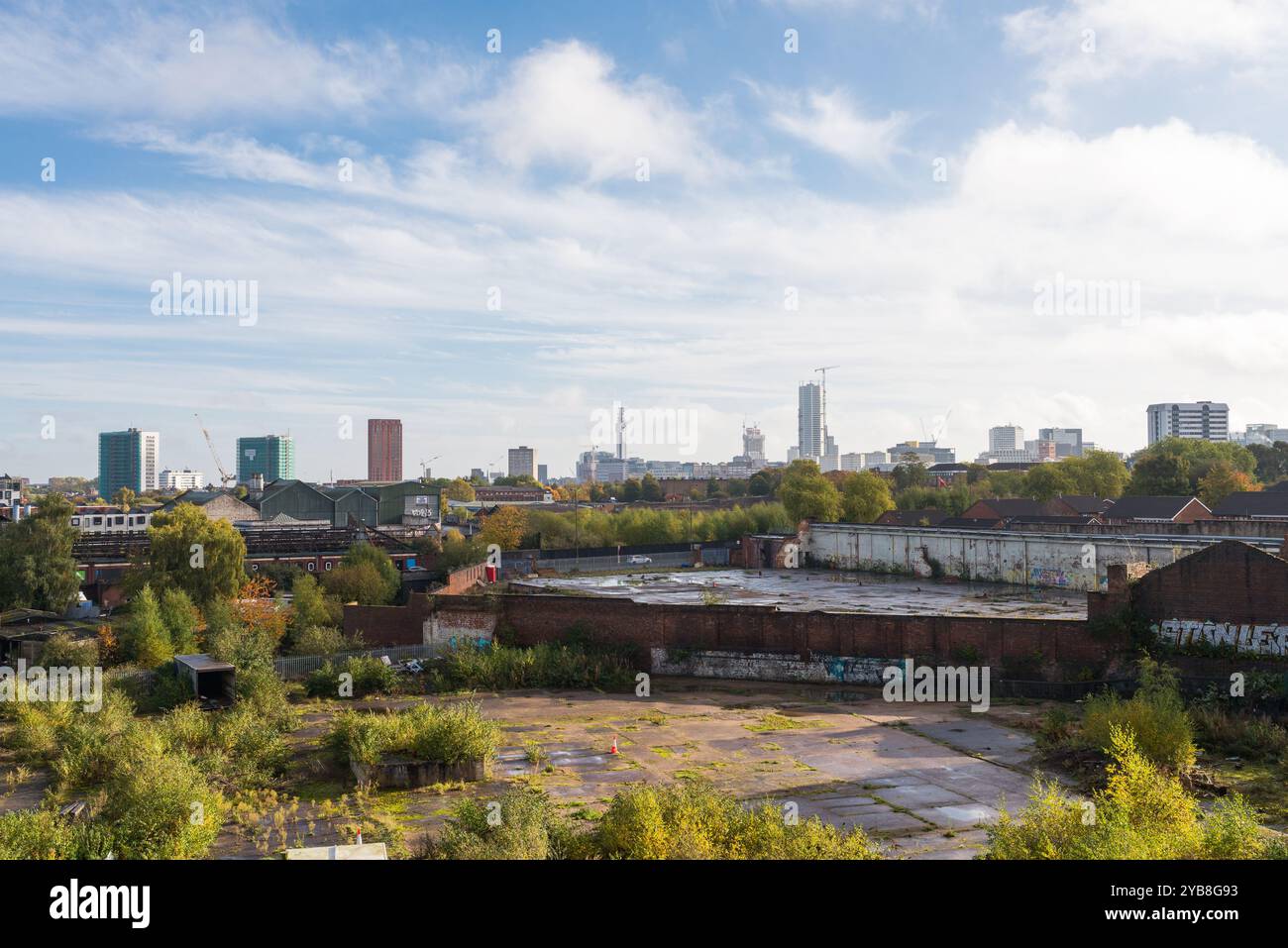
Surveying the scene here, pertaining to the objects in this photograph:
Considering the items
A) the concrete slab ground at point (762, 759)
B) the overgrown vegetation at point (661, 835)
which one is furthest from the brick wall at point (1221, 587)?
the overgrown vegetation at point (661, 835)

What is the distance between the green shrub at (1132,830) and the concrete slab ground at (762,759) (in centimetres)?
313

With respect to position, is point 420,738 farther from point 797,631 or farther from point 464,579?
point 464,579

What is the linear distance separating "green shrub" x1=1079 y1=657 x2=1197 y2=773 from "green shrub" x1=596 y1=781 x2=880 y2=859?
8.31 meters

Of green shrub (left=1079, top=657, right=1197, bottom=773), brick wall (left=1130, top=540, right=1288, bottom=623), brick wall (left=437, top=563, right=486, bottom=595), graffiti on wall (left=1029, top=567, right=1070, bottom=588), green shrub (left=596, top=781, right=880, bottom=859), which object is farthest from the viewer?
graffiti on wall (left=1029, top=567, right=1070, bottom=588)

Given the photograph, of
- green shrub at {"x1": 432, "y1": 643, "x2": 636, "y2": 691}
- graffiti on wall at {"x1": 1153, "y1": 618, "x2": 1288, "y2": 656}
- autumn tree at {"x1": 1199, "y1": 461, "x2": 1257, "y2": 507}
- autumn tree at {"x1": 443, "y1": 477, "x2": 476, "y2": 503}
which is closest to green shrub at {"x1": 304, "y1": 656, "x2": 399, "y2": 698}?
green shrub at {"x1": 432, "y1": 643, "x2": 636, "y2": 691}

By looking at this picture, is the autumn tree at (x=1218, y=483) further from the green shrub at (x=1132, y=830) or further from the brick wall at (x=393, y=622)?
the green shrub at (x=1132, y=830)

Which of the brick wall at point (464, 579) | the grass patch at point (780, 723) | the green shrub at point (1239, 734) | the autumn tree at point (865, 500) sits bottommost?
the grass patch at point (780, 723)

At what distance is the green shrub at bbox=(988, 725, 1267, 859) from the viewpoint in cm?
1091

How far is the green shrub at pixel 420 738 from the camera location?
2133 centimetres

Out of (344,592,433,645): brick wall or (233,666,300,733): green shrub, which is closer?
(233,666,300,733): green shrub

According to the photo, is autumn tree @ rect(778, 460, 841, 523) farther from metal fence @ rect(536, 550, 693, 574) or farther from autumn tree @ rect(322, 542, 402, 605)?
autumn tree @ rect(322, 542, 402, 605)

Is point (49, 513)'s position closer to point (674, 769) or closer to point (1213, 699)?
point (674, 769)

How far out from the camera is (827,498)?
70.1 m
